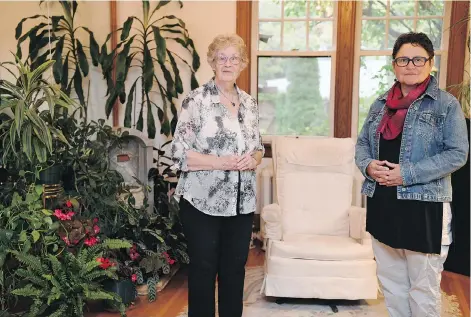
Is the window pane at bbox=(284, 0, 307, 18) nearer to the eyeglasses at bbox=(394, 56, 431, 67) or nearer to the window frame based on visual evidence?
the window frame

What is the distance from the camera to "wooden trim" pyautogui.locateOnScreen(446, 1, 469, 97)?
147 inches

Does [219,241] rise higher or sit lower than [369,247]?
higher

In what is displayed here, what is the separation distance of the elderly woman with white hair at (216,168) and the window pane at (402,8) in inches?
98.7

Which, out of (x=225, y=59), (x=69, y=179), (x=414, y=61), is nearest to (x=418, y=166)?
(x=414, y=61)

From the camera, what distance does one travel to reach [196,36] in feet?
13.8

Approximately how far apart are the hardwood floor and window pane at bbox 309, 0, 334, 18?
2417mm

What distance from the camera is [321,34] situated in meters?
4.14

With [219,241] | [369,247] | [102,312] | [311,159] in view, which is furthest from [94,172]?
[369,247]

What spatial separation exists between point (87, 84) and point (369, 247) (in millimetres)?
2938

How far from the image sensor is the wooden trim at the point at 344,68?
3984 millimetres

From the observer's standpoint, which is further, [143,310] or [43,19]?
[43,19]

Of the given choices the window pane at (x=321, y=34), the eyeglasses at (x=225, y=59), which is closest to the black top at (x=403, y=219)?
the eyeglasses at (x=225, y=59)

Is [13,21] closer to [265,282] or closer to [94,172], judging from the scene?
[94,172]

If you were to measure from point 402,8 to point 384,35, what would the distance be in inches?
10.6
